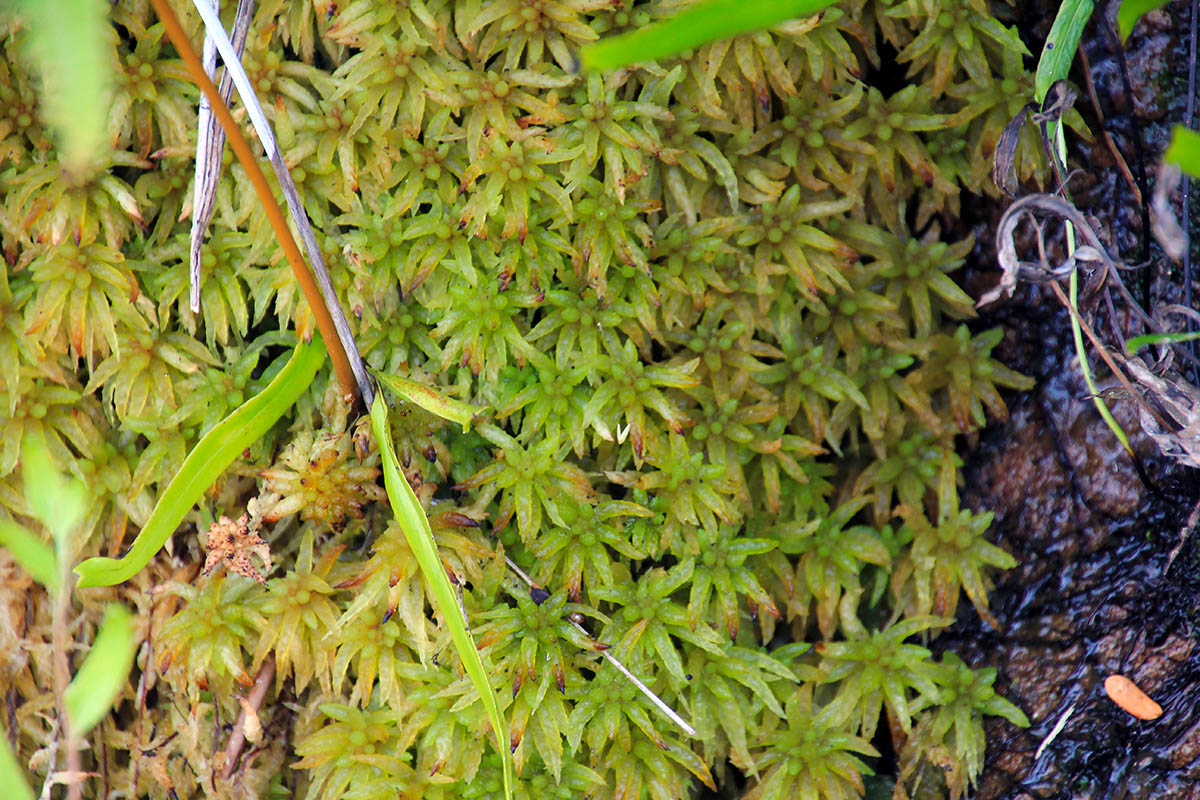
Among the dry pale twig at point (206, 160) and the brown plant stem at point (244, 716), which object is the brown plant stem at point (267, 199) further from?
the brown plant stem at point (244, 716)

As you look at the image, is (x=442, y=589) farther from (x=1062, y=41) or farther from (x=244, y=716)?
(x=1062, y=41)

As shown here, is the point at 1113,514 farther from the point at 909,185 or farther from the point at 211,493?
the point at 211,493

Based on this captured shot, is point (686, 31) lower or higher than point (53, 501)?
higher

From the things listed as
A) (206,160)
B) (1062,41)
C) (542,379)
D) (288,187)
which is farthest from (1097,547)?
(206,160)

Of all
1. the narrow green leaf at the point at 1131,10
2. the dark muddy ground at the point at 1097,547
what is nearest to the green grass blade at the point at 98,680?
the narrow green leaf at the point at 1131,10

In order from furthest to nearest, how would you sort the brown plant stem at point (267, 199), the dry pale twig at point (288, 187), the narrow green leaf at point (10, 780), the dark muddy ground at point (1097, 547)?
1. the dark muddy ground at point (1097, 547)
2. the dry pale twig at point (288, 187)
3. the brown plant stem at point (267, 199)
4. the narrow green leaf at point (10, 780)

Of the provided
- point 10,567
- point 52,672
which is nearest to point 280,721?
point 52,672

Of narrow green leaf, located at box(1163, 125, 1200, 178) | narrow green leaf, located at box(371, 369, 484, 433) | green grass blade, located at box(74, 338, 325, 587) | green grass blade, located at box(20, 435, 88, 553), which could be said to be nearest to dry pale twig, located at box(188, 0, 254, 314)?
green grass blade, located at box(74, 338, 325, 587)
